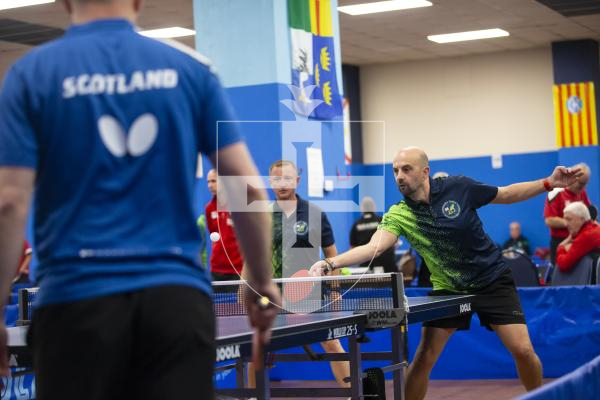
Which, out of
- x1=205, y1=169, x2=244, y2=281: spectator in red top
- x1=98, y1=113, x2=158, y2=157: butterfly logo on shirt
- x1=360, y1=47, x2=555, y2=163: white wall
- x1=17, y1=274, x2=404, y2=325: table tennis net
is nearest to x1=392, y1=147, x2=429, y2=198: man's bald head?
x1=17, y1=274, x2=404, y2=325: table tennis net

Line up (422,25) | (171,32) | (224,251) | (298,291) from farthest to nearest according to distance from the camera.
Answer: (422,25)
(171,32)
(224,251)
(298,291)

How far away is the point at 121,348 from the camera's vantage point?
6.88ft

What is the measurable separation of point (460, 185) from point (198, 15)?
424cm

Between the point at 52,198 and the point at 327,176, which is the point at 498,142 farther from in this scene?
the point at 52,198

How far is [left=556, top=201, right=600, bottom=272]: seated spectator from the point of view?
8594 mm

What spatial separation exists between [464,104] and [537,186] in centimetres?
1456

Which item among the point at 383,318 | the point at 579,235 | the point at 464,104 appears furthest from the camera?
the point at 464,104

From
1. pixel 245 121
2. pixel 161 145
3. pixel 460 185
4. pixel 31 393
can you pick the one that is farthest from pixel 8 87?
pixel 245 121

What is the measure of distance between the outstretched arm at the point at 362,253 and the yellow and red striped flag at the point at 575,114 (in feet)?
43.5

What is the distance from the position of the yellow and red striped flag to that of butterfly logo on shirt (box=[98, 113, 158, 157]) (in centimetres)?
1709

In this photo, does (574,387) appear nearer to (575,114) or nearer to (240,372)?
(240,372)

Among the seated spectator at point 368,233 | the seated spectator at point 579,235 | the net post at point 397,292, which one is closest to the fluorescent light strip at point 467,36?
the seated spectator at point 368,233

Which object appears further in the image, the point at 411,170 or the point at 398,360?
the point at 411,170

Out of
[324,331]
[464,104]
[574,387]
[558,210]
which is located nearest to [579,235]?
[558,210]
